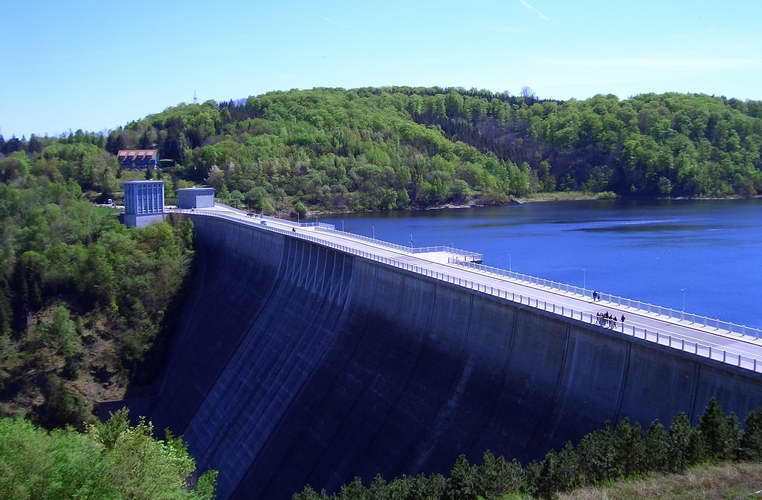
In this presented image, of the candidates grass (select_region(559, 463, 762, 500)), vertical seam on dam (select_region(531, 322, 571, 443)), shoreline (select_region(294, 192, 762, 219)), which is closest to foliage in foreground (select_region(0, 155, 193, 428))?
vertical seam on dam (select_region(531, 322, 571, 443))

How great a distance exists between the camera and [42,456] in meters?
15.7

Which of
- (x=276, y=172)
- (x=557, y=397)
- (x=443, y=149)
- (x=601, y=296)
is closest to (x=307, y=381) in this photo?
(x=601, y=296)

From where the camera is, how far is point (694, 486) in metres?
13.9

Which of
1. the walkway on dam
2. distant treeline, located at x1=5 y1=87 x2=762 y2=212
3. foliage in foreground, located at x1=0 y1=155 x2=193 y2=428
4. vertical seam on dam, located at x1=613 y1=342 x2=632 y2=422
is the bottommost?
foliage in foreground, located at x1=0 y1=155 x2=193 y2=428

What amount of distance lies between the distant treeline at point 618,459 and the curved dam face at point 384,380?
291 centimetres

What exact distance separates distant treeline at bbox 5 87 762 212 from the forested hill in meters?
0.25

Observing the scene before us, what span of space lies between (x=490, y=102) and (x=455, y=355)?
156m

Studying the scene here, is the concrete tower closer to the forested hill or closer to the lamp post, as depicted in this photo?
the forested hill

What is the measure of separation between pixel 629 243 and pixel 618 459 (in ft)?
184

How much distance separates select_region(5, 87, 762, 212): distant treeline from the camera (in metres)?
117

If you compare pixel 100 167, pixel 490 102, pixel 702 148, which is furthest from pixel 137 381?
pixel 490 102

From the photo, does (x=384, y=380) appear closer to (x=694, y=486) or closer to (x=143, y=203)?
(x=694, y=486)

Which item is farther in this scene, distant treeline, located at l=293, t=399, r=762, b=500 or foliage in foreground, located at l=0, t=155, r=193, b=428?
foliage in foreground, located at l=0, t=155, r=193, b=428

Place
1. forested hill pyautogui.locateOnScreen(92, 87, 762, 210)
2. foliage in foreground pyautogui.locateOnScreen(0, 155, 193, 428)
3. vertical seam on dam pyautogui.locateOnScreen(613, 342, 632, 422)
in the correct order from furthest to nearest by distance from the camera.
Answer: forested hill pyautogui.locateOnScreen(92, 87, 762, 210)
foliage in foreground pyautogui.locateOnScreen(0, 155, 193, 428)
vertical seam on dam pyautogui.locateOnScreen(613, 342, 632, 422)
